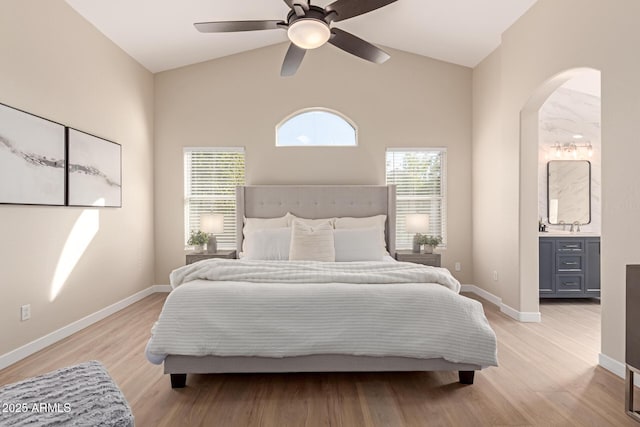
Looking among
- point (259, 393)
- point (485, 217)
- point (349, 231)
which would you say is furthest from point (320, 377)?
point (485, 217)

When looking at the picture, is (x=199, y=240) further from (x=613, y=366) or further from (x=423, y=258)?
(x=613, y=366)

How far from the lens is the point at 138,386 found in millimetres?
2537

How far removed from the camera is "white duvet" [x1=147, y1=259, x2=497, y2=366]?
2383 mm

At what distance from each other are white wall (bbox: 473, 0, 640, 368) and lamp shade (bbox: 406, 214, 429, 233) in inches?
33.8

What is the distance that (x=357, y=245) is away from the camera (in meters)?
4.15

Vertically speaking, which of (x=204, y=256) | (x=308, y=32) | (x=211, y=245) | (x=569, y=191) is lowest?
(x=204, y=256)

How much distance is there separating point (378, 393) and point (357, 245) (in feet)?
6.25

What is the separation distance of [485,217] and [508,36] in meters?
2.15

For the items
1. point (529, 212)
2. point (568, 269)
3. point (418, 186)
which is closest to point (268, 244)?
point (418, 186)

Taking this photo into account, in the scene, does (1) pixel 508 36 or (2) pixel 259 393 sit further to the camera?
(1) pixel 508 36

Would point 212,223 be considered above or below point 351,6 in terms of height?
below

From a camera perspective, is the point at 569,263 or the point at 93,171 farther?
the point at 569,263

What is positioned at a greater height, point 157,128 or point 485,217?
point 157,128

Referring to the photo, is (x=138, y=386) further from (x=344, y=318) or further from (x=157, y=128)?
(x=157, y=128)
